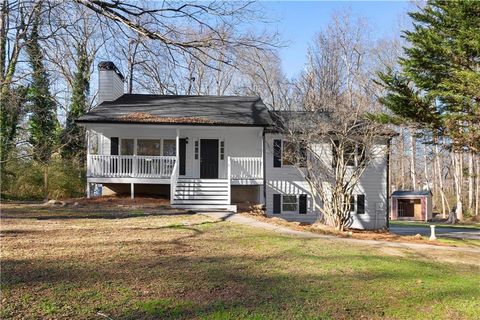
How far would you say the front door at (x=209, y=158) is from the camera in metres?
19.3

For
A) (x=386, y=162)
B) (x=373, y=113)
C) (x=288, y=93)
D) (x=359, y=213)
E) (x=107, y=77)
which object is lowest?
(x=359, y=213)

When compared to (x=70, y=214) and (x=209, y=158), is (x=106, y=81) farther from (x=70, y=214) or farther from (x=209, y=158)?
(x=70, y=214)

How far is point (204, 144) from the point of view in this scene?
19406 millimetres

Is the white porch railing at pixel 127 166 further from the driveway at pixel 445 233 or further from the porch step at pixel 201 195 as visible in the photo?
the driveway at pixel 445 233

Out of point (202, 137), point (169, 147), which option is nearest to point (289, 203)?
point (202, 137)

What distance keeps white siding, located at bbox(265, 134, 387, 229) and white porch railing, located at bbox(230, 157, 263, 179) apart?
44.9 inches

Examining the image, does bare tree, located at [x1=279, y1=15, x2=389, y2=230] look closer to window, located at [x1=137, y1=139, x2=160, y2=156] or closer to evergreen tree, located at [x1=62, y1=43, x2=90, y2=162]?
window, located at [x1=137, y1=139, x2=160, y2=156]

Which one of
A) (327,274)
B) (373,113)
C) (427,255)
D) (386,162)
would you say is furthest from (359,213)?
(327,274)

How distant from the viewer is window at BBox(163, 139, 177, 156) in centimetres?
1936

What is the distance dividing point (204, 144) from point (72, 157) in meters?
10.6

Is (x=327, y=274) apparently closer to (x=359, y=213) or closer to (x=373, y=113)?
(x=373, y=113)

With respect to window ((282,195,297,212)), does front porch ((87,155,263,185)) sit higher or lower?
higher

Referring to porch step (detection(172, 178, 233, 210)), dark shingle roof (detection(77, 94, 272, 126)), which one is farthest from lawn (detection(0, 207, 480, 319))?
dark shingle roof (detection(77, 94, 272, 126))

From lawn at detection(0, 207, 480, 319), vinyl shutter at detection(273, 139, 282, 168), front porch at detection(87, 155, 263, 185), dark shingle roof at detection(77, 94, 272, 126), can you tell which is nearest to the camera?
lawn at detection(0, 207, 480, 319)
